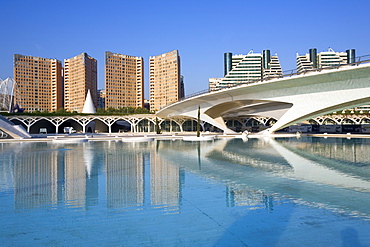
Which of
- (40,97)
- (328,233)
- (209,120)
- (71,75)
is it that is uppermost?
(71,75)

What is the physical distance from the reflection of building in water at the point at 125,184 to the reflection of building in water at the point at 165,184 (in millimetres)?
353

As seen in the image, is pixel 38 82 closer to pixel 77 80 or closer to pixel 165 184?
pixel 77 80

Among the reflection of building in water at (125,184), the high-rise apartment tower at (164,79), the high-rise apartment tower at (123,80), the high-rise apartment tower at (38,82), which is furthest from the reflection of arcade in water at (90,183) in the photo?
the high-rise apartment tower at (38,82)

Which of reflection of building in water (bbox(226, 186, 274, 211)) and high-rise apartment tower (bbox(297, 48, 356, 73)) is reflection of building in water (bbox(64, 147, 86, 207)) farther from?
high-rise apartment tower (bbox(297, 48, 356, 73))

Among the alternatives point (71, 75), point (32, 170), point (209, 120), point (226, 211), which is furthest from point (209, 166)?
point (71, 75)

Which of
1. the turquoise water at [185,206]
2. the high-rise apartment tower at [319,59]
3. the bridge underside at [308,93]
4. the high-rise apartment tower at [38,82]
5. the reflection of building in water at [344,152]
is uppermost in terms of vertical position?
the high-rise apartment tower at [319,59]

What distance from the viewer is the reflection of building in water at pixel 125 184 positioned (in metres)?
7.26

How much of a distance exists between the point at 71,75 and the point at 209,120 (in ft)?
256

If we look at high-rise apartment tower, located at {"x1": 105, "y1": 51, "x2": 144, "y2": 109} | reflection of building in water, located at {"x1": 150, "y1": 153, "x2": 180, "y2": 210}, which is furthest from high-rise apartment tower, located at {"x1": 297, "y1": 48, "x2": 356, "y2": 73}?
reflection of building in water, located at {"x1": 150, "y1": 153, "x2": 180, "y2": 210}

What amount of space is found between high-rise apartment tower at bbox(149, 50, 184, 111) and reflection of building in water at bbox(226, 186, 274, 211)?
9032 cm

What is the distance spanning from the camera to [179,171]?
37.6 feet

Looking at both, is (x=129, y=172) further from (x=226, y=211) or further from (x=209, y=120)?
(x=209, y=120)

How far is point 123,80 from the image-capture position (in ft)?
340

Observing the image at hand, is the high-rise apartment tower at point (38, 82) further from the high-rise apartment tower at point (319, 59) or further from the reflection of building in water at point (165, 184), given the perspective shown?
the reflection of building in water at point (165, 184)
